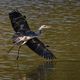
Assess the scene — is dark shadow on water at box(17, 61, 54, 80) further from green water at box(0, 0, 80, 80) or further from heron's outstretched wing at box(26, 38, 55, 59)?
heron's outstretched wing at box(26, 38, 55, 59)

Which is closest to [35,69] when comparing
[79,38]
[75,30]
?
[79,38]

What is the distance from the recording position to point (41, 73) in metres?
11.9

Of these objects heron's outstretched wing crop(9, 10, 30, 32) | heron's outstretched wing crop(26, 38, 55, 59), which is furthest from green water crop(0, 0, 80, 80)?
heron's outstretched wing crop(9, 10, 30, 32)

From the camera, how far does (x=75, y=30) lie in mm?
17234

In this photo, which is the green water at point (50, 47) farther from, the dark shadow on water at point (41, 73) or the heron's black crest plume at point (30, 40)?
the heron's black crest plume at point (30, 40)

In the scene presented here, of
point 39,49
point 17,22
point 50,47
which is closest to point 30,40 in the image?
point 39,49

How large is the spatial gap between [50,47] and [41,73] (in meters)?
2.34

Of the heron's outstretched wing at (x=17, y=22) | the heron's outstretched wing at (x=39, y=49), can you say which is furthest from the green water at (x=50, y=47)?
the heron's outstretched wing at (x=17, y=22)

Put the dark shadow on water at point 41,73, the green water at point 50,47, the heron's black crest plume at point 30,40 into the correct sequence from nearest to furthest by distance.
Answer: the dark shadow on water at point 41,73 → the green water at point 50,47 → the heron's black crest plume at point 30,40

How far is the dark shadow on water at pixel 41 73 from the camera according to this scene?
11.6 meters

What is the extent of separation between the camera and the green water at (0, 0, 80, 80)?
11.8m

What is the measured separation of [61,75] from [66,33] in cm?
495

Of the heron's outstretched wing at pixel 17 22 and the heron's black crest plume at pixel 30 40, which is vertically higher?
the heron's outstretched wing at pixel 17 22

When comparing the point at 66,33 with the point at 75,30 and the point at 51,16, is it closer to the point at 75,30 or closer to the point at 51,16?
the point at 75,30
